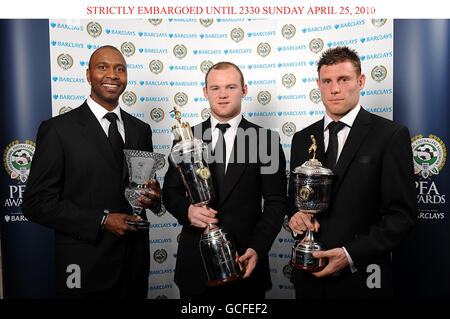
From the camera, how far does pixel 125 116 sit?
2516 millimetres

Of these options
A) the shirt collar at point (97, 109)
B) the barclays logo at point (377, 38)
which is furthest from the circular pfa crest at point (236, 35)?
the shirt collar at point (97, 109)

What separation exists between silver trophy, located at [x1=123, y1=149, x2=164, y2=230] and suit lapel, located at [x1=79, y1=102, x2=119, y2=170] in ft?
0.55

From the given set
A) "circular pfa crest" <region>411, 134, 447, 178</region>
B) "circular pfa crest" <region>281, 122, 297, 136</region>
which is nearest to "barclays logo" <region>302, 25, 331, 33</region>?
"circular pfa crest" <region>281, 122, 297, 136</region>

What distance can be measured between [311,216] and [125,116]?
1488 mm

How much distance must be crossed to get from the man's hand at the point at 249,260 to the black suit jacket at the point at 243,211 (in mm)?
38

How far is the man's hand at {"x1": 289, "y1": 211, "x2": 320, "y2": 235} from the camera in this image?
2.05 metres

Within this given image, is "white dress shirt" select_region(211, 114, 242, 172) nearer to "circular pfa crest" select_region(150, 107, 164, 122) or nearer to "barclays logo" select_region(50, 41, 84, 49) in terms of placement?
"circular pfa crest" select_region(150, 107, 164, 122)

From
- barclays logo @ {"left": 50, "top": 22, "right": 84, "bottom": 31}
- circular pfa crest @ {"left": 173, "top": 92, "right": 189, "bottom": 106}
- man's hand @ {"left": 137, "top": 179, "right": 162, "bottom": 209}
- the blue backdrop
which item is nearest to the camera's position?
man's hand @ {"left": 137, "top": 179, "right": 162, "bottom": 209}

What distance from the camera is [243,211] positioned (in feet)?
7.59

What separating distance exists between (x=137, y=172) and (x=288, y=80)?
89.1 inches

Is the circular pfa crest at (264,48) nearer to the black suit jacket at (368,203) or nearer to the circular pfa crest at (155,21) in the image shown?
the circular pfa crest at (155,21)

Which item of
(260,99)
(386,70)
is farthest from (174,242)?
(386,70)

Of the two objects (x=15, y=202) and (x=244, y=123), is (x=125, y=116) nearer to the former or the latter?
(x=244, y=123)

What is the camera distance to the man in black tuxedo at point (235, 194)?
90.2 inches
